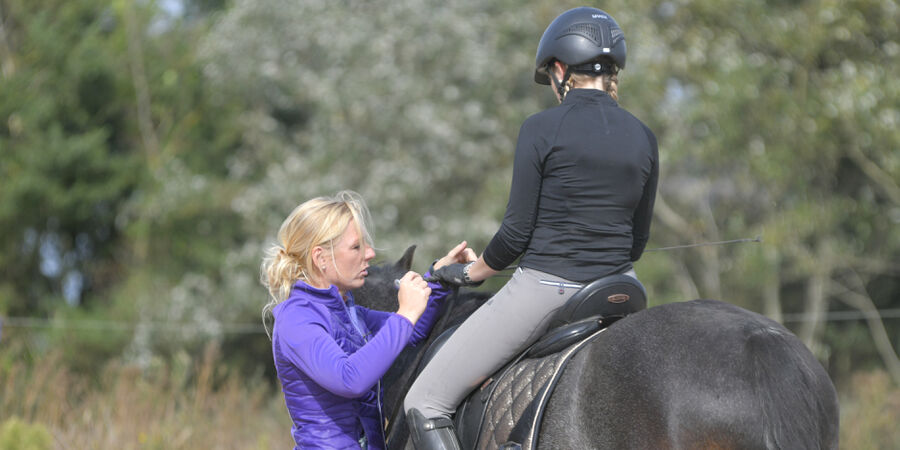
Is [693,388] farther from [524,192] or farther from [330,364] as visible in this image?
[330,364]

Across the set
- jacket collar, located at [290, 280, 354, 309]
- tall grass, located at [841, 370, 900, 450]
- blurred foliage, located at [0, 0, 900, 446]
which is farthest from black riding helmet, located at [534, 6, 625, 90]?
blurred foliage, located at [0, 0, 900, 446]

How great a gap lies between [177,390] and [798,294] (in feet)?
52.7

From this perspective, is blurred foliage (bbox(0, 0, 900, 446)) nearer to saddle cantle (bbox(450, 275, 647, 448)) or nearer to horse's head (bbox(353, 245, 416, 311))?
horse's head (bbox(353, 245, 416, 311))

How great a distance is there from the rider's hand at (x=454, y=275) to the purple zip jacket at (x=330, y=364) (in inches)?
17.4

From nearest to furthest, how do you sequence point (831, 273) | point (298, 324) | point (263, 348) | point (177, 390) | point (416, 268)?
point (298, 324) → point (177, 390) → point (416, 268) → point (831, 273) → point (263, 348)

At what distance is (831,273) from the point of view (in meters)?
17.0

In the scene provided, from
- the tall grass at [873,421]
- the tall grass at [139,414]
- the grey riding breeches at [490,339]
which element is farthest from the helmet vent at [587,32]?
the tall grass at [873,421]

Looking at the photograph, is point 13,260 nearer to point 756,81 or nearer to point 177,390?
point 177,390

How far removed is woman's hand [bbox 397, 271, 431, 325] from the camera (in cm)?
300

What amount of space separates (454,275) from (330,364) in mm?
872

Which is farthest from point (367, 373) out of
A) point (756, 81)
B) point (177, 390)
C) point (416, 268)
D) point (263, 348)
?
point (263, 348)

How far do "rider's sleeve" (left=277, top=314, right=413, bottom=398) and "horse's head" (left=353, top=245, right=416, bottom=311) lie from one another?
3.63ft

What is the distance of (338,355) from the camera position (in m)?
2.83

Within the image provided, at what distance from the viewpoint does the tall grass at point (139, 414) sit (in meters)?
6.47
